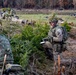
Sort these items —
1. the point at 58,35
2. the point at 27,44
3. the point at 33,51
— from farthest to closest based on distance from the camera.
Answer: the point at 33,51 < the point at 27,44 < the point at 58,35

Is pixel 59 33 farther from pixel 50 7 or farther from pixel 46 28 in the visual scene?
pixel 50 7

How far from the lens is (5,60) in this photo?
8.28 metres

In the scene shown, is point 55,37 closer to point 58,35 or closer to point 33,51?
point 58,35

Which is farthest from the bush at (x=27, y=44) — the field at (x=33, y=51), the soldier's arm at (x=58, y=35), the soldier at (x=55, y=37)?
the soldier's arm at (x=58, y=35)

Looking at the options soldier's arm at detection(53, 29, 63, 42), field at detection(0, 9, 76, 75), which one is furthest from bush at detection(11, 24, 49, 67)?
soldier's arm at detection(53, 29, 63, 42)

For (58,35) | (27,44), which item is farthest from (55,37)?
(27,44)

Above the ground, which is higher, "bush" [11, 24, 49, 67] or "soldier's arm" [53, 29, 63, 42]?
"soldier's arm" [53, 29, 63, 42]

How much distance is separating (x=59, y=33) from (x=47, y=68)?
116 centimetres

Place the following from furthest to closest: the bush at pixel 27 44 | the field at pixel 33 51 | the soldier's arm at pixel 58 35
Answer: the soldier's arm at pixel 58 35 < the field at pixel 33 51 < the bush at pixel 27 44

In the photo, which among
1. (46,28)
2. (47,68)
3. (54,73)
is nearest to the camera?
(54,73)

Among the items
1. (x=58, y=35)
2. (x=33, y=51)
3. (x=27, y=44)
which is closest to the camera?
(x=58, y=35)

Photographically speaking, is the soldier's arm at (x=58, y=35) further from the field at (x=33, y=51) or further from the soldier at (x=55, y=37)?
the field at (x=33, y=51)

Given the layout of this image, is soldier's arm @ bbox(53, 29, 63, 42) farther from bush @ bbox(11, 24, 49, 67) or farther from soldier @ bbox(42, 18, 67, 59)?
bush @ bbox(11, 24, 49, 67)

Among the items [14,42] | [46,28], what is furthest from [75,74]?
[46,28]
